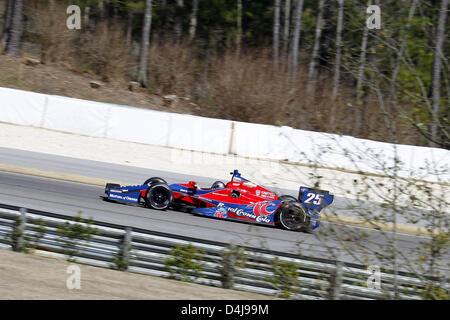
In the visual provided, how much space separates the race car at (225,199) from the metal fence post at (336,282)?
16.4 ft

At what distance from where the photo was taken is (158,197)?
1335 cm

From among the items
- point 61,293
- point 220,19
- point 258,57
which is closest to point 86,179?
point 61,293

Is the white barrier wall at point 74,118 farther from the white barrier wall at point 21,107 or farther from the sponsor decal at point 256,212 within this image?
the sponsor decal at point 256,212

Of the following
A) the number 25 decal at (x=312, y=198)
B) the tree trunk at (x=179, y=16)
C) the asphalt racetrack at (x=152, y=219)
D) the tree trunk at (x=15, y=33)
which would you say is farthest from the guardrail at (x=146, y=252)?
the tree trunk at (x=179, y=16)

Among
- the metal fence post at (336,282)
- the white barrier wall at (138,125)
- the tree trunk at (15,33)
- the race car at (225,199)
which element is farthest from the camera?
the tree trunk at (15,33)

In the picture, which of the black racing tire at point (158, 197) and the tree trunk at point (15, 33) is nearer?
the black racing tire at point (158, 197)

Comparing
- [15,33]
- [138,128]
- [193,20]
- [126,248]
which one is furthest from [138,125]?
[193,20]

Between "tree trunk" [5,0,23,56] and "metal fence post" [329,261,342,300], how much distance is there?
27596 millimetres

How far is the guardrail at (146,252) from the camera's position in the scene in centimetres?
802

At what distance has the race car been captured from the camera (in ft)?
42.3

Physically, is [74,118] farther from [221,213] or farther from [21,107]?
[221,213]

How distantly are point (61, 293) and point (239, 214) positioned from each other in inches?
257

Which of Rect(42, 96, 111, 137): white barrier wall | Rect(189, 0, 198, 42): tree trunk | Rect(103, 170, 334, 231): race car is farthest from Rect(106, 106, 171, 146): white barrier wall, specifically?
Rect(189, 0, 198, 42): tree trunk

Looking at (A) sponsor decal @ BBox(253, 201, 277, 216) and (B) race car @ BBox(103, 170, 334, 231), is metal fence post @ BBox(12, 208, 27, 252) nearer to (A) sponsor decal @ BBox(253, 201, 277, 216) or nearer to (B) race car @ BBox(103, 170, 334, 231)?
(B) race car @ BBox(103, 170, 334, 231)
